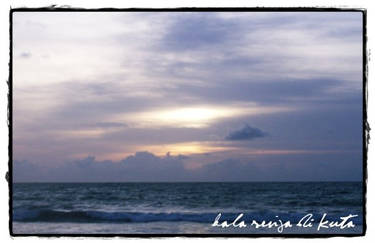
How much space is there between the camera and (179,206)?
20.0 meters

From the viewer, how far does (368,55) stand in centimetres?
661

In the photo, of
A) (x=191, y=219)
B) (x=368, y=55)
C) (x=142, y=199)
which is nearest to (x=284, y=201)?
(x=142, y=199)

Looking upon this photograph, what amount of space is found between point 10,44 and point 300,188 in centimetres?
2057

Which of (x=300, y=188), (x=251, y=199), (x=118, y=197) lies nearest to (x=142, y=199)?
(x=118, y=197)

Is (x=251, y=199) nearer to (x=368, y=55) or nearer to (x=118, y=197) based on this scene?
(x=118, y=197)

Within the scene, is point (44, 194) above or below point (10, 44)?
below

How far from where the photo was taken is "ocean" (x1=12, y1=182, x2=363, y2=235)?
13.1 meters

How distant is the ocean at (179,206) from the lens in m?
13.1

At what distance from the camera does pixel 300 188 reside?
83.4 feet

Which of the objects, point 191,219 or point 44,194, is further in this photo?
point 44,194

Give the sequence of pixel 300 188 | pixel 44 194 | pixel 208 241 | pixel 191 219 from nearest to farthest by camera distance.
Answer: pixel 208 241 → pixel 191 219 → pixel 44 194 → pixel 300 188

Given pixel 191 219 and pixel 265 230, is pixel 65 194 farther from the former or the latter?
pixel 265 230

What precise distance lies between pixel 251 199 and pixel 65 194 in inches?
294

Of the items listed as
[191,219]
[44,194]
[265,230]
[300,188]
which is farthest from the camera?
[300,188]
